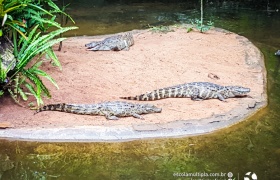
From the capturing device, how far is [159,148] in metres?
4.81

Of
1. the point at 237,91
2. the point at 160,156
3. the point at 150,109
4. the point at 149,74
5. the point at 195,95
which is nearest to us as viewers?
the point at 160,156

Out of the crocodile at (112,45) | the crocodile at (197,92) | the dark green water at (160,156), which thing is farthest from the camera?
the crocodile at (112,45)

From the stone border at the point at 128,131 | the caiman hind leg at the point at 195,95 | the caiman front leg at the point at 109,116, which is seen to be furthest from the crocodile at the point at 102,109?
the caiman hind leg at the point at 195,95

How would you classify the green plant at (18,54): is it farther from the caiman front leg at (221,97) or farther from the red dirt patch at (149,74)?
the caiman front leg at (221,97)

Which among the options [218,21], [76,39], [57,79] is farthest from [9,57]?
[218,21]

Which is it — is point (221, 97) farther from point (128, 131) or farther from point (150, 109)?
point (128, 131)

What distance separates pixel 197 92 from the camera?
6215mm

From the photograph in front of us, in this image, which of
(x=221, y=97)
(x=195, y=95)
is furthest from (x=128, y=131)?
(x=221, y=97)

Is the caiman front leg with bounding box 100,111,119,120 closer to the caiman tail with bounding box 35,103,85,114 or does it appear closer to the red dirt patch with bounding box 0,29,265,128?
the red dirt patch with bounding box 0,29,265,128

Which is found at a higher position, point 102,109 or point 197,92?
point 102,109

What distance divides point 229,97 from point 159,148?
203 cm

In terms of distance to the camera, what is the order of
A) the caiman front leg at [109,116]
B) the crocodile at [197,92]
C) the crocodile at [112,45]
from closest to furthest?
the caiman front leg at [109,116] < the crocodile at [197,92] < the crocodile at [112,45]

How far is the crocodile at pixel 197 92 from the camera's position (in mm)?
6162

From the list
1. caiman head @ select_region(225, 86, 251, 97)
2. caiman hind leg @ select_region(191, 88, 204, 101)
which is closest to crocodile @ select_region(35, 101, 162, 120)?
caiman hind leg @ select_region(191, 88, 204, 101)
